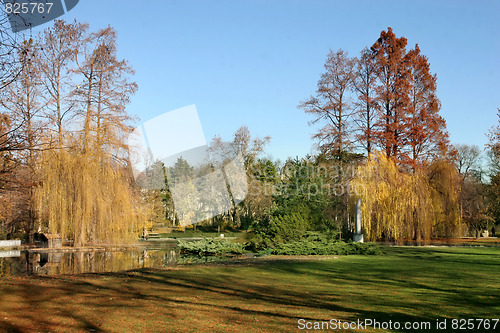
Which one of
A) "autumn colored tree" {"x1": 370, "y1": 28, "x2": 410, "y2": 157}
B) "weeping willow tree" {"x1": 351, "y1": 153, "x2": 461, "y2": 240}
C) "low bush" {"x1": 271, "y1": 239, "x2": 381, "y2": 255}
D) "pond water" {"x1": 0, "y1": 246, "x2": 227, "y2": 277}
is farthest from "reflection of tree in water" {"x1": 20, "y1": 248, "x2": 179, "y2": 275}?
"autumn colored tree" {"x1": 370, "y1": 28, "x2": 410, "y2": 157}

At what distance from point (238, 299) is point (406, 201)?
64.7 ft

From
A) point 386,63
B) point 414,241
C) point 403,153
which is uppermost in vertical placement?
point 386,63

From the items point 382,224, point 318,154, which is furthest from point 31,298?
point 318,154

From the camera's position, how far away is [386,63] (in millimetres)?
34000

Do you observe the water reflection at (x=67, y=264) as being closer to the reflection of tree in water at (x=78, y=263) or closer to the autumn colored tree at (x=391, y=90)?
the reflection of tree in water at (x=78, y=263)

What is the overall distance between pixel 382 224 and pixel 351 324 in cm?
2042

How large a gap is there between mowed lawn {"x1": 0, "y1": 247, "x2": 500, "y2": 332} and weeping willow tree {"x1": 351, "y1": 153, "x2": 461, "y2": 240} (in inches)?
513

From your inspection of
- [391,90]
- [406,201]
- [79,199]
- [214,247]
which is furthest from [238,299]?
[391,90]

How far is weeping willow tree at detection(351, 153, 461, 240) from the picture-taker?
83.6 ft

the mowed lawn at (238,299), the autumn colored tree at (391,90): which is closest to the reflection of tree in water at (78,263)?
the mowed lawn at (238,299)

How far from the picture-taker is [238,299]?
834 cm

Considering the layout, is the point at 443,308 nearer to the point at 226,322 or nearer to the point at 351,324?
the point at 351,324

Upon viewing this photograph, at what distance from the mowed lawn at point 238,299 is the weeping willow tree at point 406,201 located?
513 inches

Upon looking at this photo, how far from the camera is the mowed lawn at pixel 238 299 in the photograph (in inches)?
252
